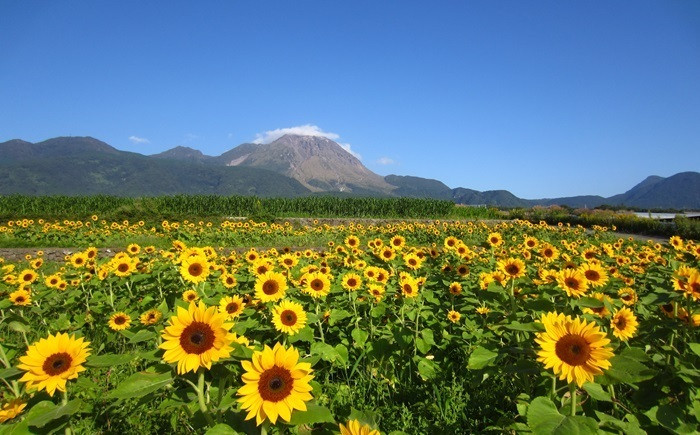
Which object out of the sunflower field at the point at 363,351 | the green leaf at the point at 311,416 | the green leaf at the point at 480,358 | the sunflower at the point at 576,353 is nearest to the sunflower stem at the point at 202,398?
the sunflower field at the point at 363,351

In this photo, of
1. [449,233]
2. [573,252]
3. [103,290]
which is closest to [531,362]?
[103,290]

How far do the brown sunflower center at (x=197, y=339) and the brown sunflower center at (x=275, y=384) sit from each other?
0.27 metres

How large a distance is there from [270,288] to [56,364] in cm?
167

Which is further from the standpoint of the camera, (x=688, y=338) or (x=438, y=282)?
(x=438, y=282)

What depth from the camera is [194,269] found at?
3867mm

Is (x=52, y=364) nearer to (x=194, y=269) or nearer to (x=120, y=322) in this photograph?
(x=194, y=269)

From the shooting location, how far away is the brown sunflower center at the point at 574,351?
63.3 inches

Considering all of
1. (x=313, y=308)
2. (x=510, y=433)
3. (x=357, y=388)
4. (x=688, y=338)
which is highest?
(x=688, y=338)

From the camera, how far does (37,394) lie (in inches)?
66.5

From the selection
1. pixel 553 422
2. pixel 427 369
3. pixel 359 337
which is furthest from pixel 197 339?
pixel 427 369

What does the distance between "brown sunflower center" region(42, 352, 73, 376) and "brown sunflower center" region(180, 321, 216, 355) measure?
0.54 m

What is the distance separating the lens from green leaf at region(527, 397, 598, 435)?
1403mm

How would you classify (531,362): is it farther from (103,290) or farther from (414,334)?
(103,290)

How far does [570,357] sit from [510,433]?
41.4 inches
